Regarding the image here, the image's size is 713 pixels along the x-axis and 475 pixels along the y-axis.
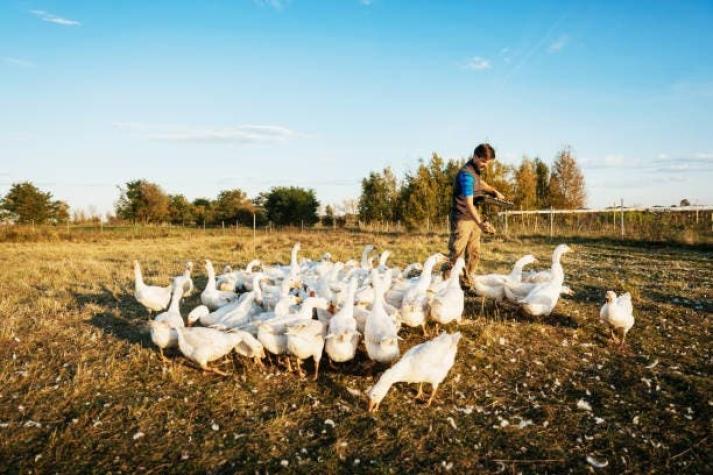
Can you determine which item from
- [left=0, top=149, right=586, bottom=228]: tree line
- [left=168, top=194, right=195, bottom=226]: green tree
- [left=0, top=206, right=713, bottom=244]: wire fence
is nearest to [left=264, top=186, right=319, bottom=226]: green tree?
[left=0, top=149, right=586, bottom=228]: tree line

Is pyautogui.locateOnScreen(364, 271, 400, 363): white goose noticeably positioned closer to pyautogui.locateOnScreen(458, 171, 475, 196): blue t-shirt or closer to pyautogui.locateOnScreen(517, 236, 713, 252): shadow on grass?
pyautogui.locateOnScreen(458, 171, 475, 196): blue t-shirt

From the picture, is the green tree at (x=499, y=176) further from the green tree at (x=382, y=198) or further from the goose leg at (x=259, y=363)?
the goose leg at (x=259, y=363)

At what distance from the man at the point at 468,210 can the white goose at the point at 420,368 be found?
362 cm

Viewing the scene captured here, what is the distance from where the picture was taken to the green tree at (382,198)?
3759cm

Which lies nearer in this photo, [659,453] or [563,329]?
[659,453]

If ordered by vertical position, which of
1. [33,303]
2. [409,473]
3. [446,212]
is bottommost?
[409,473]

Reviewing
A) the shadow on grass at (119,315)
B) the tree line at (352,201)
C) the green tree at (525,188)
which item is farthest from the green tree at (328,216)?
the shadow on grass at (119,315)

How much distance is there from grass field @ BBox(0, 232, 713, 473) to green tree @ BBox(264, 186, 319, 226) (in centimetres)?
4311

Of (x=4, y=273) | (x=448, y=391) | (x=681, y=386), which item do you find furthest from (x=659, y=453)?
(x=4, y=273)

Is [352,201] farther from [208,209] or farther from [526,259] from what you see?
[526,259]

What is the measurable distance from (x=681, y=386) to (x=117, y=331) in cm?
758

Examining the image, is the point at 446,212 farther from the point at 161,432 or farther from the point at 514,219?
the point at 161,432

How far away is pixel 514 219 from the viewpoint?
30.6m

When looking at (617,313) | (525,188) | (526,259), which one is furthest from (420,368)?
(525,188)
